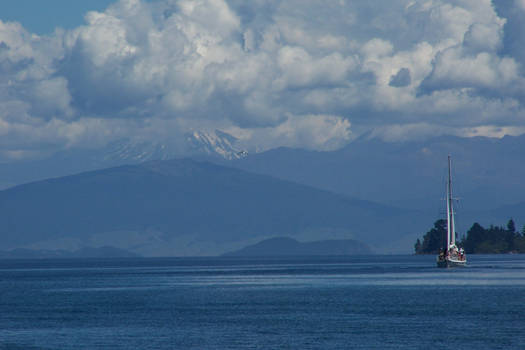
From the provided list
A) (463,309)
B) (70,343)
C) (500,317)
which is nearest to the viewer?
(70,343)

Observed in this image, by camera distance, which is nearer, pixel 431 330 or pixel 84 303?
pixel 431 330

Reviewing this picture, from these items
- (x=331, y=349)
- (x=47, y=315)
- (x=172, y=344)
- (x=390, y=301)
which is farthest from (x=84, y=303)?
(x=331, y=349)

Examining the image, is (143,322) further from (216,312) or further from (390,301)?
(390,301)

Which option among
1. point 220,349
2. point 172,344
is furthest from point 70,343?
point 220,349

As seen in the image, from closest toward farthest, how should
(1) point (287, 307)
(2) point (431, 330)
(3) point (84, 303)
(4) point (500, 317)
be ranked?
1. (2) point (431, 330)
2. (4) point (500, 317)
3. (1) point (287, 307)
4. (3) point (84, 303)

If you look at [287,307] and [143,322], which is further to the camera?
[287,307]

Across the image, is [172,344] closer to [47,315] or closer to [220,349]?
[220,349]

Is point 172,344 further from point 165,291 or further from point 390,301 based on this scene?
point 165,291

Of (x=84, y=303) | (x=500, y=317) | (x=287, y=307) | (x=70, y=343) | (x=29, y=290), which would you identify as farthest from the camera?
(x=29, y=290)

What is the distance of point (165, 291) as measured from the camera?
598 feet

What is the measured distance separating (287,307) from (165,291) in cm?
4932

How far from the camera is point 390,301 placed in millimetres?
145500

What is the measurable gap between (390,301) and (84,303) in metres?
47.4

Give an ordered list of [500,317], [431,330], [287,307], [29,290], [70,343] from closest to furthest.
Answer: [70,343] < [431,330] < [500,317] < [287,307] < [29,290]
